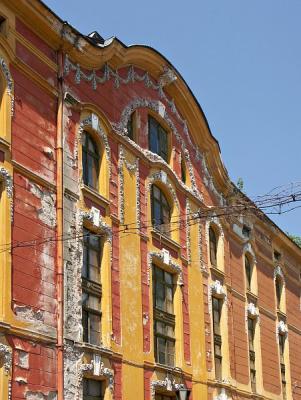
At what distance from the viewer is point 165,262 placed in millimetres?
27125

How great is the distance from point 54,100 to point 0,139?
126 inches

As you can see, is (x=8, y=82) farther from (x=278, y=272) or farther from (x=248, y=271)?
(x=278, y=272)

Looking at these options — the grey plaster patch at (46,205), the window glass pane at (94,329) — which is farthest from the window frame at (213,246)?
the grey plaster patch at (46,205)

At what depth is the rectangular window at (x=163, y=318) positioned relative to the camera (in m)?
26.2

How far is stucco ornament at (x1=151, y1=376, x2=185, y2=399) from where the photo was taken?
2492 cm

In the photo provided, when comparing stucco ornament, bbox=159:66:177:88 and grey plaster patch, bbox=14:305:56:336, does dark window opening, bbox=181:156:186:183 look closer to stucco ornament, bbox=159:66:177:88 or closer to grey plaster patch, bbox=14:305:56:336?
stucco ornament, bbox=159:66:177:88

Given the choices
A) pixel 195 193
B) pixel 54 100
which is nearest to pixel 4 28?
pixel 54 100

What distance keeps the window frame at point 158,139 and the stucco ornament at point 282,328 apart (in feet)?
40.5

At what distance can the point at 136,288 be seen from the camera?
25.0m

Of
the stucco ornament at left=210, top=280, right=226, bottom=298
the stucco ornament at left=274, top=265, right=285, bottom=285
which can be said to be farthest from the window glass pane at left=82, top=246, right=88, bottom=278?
the stucco ornament at left=274, top=265, right=285, bottom=285

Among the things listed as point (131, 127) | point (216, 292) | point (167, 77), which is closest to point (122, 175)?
point (131, 127)

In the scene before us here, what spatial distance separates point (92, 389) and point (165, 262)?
6.09 meters

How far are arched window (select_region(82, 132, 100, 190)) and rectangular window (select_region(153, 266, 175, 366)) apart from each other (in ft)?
13.6

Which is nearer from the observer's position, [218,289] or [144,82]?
[144,82]
